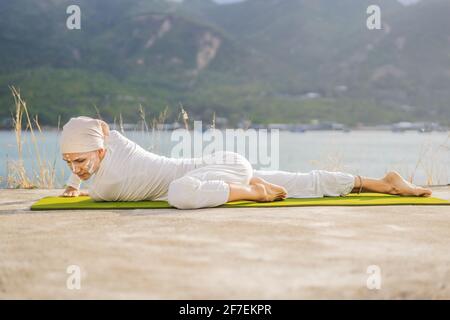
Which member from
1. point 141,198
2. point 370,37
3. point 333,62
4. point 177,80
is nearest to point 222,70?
point 177,80

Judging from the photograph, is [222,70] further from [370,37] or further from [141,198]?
[141,198]

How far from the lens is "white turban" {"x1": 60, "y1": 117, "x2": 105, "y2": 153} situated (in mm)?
3113

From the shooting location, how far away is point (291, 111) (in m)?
51.7

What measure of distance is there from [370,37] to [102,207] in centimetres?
6976

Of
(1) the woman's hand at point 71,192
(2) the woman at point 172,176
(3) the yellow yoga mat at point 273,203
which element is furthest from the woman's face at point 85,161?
(1) the woman's hand at point 71,192

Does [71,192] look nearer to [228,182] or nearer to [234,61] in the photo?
[228,182]

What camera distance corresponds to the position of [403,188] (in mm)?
3596

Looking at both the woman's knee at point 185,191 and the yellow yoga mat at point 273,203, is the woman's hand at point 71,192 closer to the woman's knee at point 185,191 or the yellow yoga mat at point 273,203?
the yellow yoga mat at point 273,203

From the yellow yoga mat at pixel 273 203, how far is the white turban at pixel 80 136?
1.04 feet

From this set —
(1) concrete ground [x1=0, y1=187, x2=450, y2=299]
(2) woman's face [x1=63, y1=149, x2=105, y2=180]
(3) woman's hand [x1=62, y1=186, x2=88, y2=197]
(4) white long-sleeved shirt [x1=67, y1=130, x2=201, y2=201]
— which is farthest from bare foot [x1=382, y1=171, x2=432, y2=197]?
(3) woman's hand [x1=62, y1=186, x2=88, y2=197]

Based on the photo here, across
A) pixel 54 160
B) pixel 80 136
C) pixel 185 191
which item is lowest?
pixel 185 191

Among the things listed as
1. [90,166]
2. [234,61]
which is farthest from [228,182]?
[234,61]

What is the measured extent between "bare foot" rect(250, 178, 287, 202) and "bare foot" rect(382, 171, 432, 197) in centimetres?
72

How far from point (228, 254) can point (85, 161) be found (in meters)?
1.48
